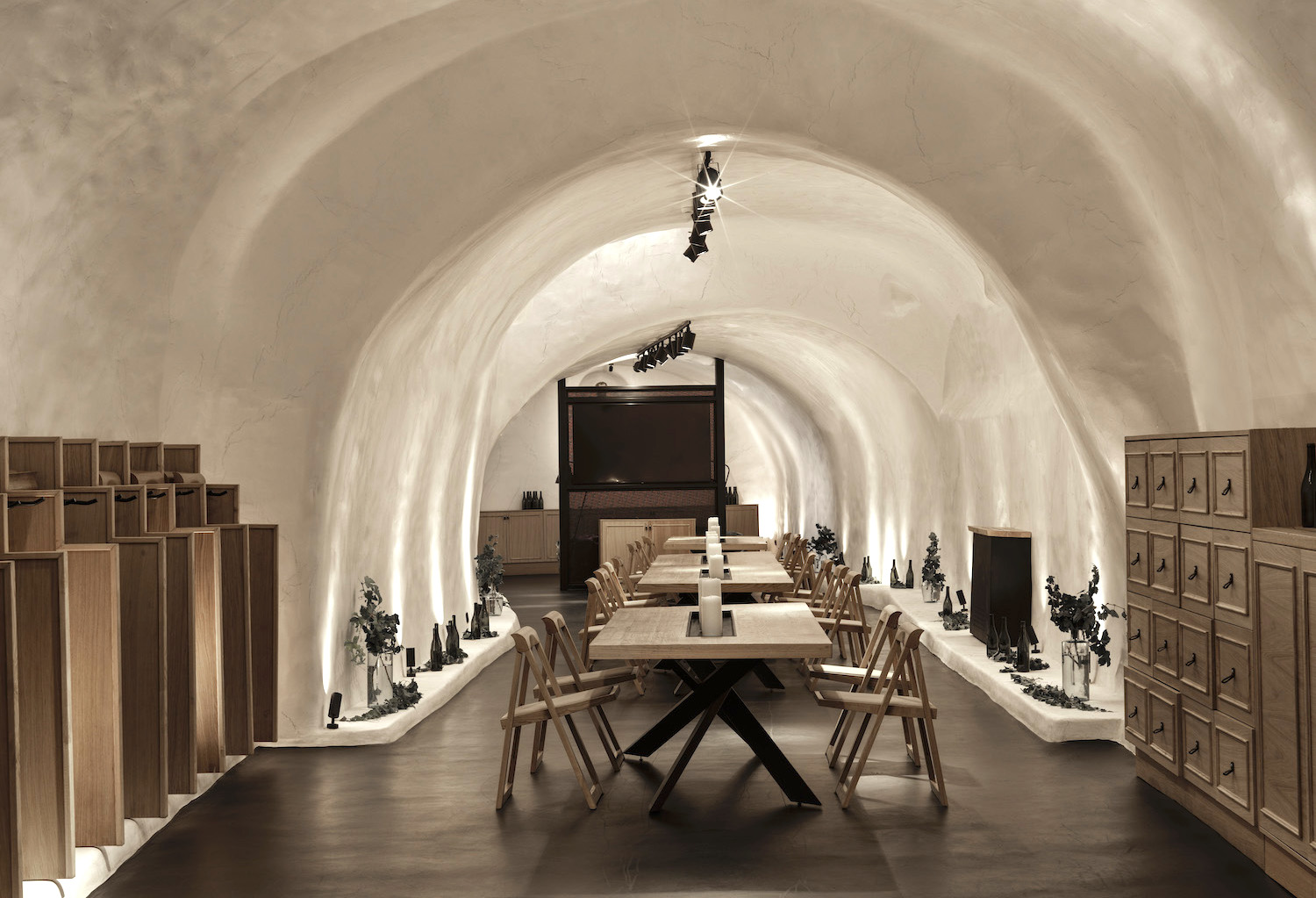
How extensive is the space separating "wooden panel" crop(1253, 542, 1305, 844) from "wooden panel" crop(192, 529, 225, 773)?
14.4 ft

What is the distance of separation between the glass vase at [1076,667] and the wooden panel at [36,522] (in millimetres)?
5865

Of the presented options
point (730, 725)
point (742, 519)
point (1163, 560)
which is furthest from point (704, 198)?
point (742, 519)

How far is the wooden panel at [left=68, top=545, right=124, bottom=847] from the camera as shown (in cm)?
379

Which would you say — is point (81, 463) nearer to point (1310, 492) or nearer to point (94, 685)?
point (94, 685)

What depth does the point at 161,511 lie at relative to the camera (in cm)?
462

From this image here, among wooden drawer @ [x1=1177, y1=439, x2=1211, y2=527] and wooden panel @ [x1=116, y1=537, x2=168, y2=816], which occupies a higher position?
wooden drawer @ [x1=1177, y1=439, x2=1211, y2=527]

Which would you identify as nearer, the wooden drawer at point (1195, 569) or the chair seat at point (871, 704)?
the wooden drawer at point (1195, 569)

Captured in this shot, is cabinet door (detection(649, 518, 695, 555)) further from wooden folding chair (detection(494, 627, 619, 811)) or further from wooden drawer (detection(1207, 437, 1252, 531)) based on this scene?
wooden drawer (detection(1207, 437, 1252, 531))

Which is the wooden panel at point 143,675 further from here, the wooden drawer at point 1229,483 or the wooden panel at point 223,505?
the wooden drawer at point 1229,483

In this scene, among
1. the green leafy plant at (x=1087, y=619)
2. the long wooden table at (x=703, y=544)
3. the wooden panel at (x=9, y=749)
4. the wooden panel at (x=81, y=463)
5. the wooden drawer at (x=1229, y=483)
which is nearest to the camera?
the wooden panel at (x=9, y=749)

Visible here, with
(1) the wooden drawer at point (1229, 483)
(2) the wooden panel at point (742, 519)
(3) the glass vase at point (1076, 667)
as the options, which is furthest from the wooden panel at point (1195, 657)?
(2) the wooden panel at point (742, 519)

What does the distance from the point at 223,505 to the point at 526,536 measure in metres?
15.0

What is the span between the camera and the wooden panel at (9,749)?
316 centimetres

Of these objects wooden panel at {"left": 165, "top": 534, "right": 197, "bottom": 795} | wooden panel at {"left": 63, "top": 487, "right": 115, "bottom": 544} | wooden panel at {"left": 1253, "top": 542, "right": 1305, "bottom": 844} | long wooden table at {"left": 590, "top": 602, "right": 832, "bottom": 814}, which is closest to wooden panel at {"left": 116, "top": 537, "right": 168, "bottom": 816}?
wooden panel at {"left": 63, "top": 487, "right": 115, "bottom": 544}
